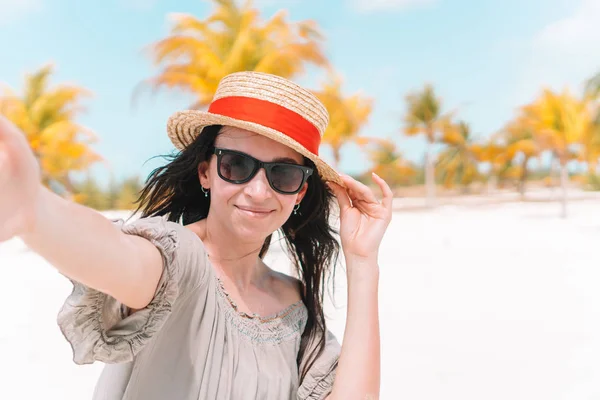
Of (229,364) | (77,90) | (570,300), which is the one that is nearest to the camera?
(229,364)

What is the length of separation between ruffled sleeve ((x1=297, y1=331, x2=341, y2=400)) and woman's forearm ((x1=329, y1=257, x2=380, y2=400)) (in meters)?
0.04

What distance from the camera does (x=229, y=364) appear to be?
1.37 m

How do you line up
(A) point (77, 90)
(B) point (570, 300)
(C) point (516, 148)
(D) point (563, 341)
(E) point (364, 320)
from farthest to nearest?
(C) point (516, 148), (A) point (77, 90), (B) point (570, 300), (D) point (563, 341), (E) point (364, 320)

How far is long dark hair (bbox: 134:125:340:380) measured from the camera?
66.3 inches

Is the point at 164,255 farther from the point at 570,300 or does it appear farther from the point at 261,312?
the point at 570,300

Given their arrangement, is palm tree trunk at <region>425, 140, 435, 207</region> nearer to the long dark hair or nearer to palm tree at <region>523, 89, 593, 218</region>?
palm tree at <region>523, 89, 593, 218</region>

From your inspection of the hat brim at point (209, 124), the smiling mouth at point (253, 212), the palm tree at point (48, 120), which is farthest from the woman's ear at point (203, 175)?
the palm tree at point (48, 120)

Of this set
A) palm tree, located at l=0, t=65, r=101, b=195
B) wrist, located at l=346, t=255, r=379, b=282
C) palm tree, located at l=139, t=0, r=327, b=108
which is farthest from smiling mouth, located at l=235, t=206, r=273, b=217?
palm tree, located at l=0, t=65, r=101, b=195

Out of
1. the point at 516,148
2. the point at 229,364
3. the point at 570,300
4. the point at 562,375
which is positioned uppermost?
the point at 516,148

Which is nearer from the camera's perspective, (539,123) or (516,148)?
(539,123)

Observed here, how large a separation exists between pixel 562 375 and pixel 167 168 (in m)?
3.98

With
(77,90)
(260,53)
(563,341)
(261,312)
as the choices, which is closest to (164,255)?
(261,312)

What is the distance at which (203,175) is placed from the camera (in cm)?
175

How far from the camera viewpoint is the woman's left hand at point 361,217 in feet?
5.47
